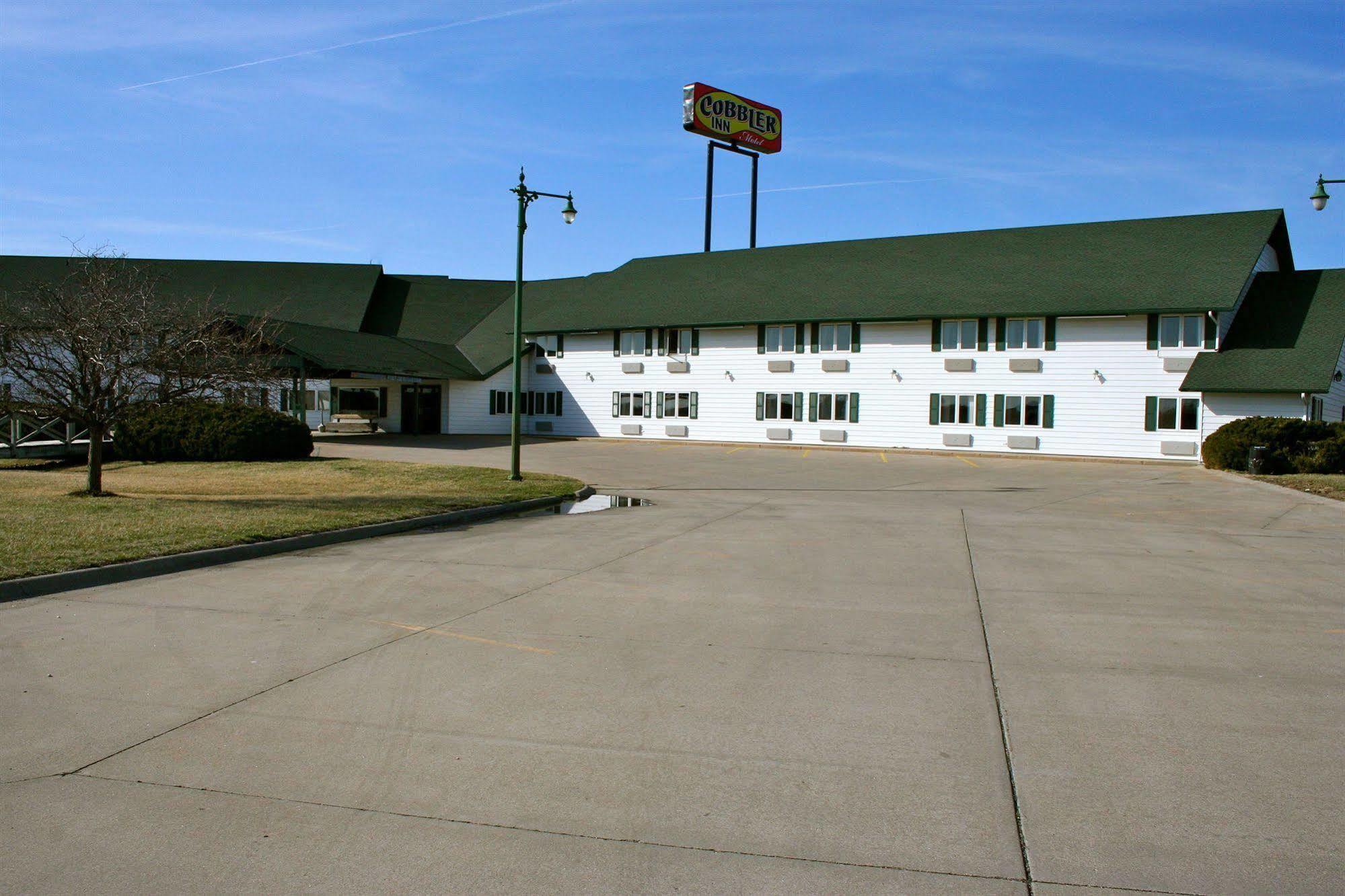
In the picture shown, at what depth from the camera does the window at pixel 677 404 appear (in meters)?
45.8

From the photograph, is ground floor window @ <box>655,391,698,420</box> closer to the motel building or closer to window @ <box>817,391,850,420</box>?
the motel building

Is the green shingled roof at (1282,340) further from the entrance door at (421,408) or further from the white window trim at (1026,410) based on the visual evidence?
the entrance door at (421,408)

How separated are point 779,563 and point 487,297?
4662 cm

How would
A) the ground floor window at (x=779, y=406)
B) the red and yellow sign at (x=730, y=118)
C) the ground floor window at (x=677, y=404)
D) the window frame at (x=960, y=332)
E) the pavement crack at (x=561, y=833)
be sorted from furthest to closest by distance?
1. the red and yellow sign at (x=730, y=118)
2. the ground floor window at (x=677, y=404)
3. the ground floor window at (x=779, y=406)
4. the window frame at (x=960, y=332)
5. the pavement crack at (x=561, y=833)

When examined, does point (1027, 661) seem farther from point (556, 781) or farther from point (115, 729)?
point (115, 729)

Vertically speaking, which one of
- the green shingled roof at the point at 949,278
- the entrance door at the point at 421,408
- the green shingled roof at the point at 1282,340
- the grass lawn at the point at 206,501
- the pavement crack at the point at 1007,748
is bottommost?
the pavement crack at the point at 1007,748

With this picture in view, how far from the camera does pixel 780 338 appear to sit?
43344mm

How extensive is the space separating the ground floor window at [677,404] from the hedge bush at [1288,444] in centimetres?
2201

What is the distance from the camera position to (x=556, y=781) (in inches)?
193

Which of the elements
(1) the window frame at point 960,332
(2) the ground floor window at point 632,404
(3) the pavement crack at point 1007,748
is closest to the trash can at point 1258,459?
(1) the window frame at point 960,332

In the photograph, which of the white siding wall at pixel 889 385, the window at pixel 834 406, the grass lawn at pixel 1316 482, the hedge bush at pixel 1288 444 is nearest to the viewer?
the grass lawn at pixel 1316 482

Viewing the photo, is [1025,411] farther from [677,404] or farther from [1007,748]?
[1007,748]

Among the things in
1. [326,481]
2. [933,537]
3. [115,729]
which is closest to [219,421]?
[326,481]

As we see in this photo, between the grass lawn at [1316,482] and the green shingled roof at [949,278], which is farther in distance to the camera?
the green shingled roof at [949,278]
